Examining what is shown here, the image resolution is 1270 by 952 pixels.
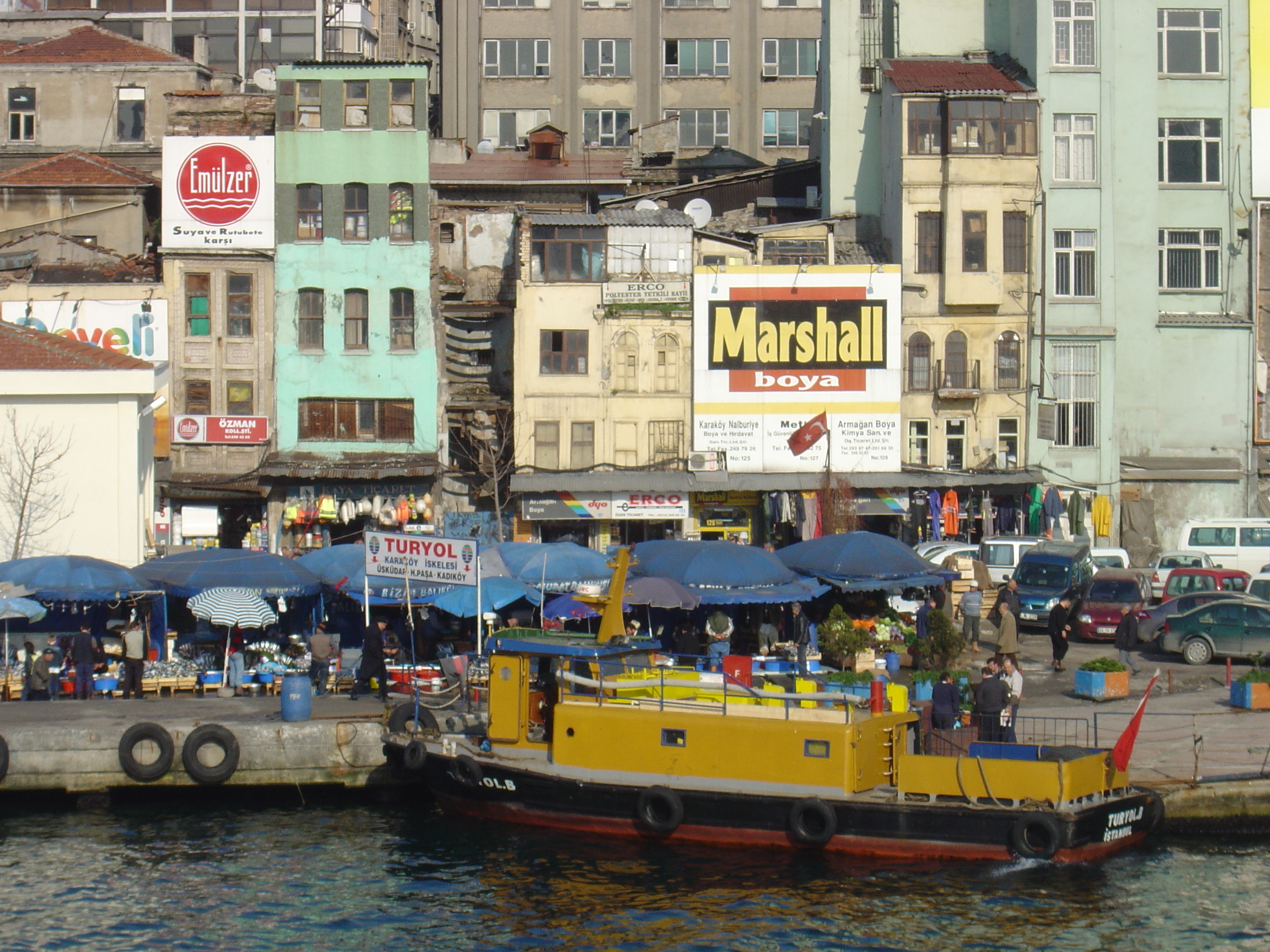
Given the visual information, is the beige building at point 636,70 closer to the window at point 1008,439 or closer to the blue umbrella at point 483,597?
the window at point 1008,439

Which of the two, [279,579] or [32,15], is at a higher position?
[32,15]

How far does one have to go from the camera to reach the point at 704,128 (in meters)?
64.2

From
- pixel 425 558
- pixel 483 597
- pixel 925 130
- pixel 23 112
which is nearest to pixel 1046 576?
pixel 483 597

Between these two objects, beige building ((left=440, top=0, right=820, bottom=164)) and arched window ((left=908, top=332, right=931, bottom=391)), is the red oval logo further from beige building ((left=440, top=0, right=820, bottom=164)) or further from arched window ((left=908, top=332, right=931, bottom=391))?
beige building ((left=440, top=0, right=820, bottom=164))

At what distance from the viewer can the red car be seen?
3481 centimetres

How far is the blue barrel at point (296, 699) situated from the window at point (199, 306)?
19715mm

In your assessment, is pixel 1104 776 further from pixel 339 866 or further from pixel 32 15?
pixel 32 15

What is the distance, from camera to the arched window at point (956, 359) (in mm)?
43812

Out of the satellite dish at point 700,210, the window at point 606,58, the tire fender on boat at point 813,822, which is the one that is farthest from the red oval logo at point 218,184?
the tire fender on boat at point 813,822

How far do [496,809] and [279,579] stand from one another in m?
8.73

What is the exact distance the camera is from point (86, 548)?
32.9 meters

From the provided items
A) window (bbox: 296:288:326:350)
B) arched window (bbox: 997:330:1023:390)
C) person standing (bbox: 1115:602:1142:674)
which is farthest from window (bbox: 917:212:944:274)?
window (bbox: 296:288:326:350)

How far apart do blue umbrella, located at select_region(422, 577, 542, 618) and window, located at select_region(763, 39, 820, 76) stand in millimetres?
39767

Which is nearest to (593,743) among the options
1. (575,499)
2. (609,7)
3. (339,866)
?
(339,866)
